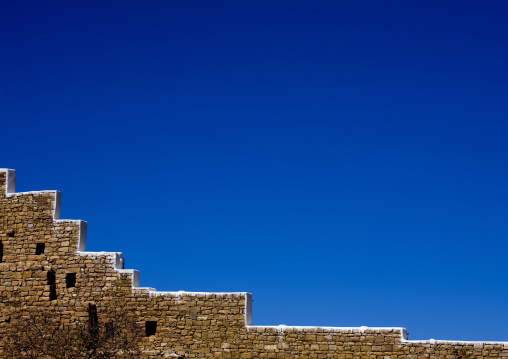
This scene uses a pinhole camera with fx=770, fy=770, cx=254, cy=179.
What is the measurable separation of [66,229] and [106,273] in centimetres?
224

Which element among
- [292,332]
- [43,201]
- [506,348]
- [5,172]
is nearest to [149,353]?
[292,332]

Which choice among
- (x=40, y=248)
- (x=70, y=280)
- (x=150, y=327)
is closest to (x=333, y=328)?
(x=150, y=327)

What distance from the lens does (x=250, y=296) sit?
2620 centimetres

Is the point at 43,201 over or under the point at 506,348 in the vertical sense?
over

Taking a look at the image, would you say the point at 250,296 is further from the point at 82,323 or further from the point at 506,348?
the point at 506,348

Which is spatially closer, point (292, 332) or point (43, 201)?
point (292, 332)

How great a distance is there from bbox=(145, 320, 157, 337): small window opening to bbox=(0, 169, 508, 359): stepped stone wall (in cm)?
15

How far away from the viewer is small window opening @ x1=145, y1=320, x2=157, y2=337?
87.6 feet

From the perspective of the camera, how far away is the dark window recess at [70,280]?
27.6 metres

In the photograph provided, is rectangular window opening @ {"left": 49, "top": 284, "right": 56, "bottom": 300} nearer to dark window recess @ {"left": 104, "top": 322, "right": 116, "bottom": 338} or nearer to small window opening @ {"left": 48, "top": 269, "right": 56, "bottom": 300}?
small window opening @ {"left": 48, "top": 269, "right": 56, "bottom": 300}

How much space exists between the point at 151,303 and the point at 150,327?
2.71 ft

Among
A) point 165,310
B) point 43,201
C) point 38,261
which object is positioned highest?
point 43,201

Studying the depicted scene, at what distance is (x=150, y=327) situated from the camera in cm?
2675

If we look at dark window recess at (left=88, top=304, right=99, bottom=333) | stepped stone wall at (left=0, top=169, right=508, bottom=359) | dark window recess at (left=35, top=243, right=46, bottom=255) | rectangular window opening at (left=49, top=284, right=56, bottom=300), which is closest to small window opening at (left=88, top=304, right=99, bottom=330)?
dark window recess at (left=88, top=304, right=99, bottom=333)
